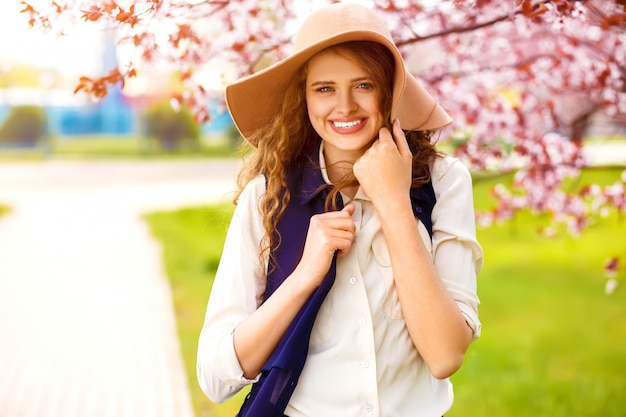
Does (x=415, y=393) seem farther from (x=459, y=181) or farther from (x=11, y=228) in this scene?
(x=11, y=228)

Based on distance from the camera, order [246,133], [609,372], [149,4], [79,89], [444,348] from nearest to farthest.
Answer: [444,348], [246,133], [149,4], [79,89], [609,372]

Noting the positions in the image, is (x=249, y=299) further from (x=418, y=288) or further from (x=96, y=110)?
(x=96, y=110)

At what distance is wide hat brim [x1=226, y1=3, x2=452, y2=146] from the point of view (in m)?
1.90

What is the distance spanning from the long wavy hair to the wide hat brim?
0.09 feet

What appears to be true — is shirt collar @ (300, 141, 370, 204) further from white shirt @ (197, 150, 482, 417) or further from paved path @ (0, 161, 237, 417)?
paved path @ (0, 161, 237, 417)

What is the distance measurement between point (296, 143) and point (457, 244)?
50cm

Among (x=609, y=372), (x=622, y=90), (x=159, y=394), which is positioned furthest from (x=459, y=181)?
(x=609, y=372)

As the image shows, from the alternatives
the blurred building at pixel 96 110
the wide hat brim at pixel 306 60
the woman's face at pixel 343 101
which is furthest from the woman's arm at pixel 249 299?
the blurred building at pixel 96 110

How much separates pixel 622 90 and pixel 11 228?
9.95 meters

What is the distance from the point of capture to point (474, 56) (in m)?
6.05

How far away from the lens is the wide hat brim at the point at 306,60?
1902 millimetres

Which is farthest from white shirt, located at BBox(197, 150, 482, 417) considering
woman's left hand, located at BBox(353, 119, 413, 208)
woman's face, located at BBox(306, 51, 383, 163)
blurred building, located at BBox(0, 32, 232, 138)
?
blurred building, located at BBox(0, 32, 232, 138)

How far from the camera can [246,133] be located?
2.22 meters

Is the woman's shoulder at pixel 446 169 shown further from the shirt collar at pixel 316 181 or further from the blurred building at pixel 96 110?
the blurred building at pixel 96 110
